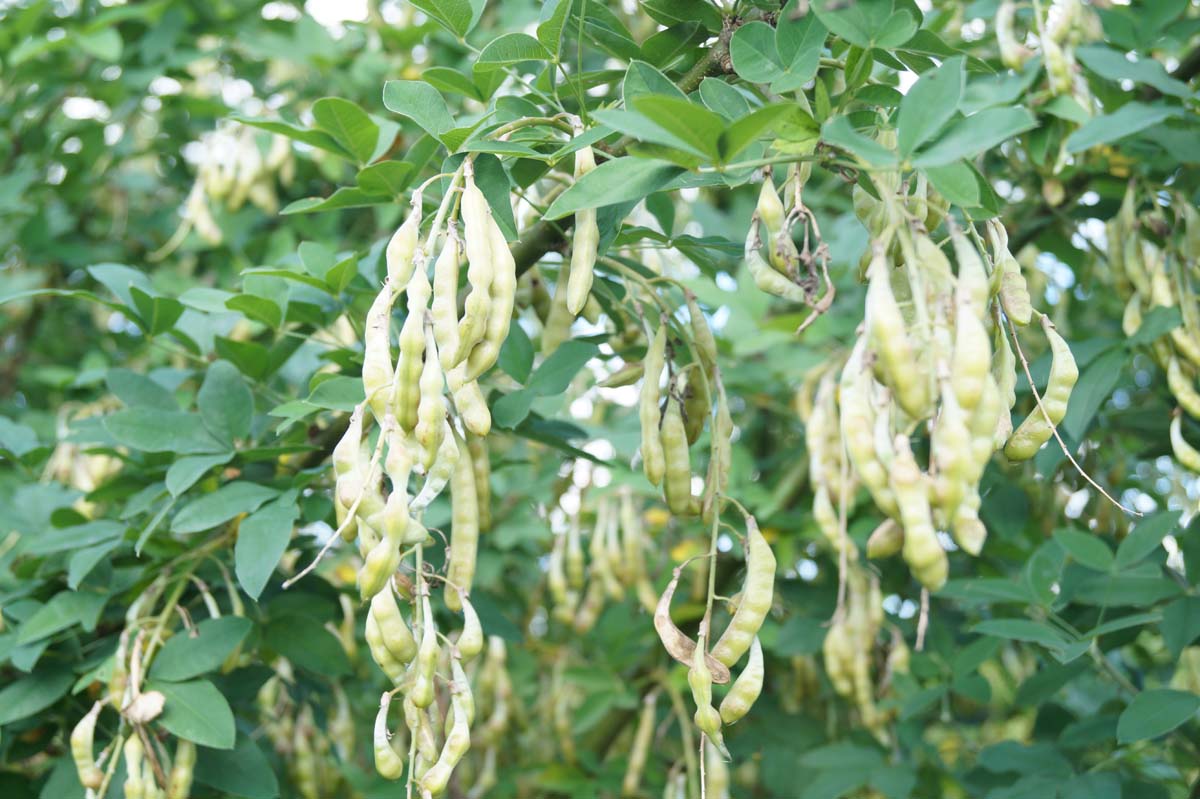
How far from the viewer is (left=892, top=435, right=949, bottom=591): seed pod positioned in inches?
34.8

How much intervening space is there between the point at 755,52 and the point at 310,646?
1.15 meters

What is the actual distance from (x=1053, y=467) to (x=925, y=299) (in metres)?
0.97

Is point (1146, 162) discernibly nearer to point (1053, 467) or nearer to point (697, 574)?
point (1053, 467)

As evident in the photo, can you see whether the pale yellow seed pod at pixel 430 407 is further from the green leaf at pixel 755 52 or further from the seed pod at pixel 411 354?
the green leaf at pixel 755 52

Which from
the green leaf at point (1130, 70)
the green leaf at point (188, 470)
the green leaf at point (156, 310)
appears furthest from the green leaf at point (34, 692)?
the green leaf at point (1130, 70)

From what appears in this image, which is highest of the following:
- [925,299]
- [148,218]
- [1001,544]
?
[925,299]

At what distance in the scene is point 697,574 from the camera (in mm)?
2855

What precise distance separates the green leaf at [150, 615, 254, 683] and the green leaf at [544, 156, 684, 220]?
0.84 meters

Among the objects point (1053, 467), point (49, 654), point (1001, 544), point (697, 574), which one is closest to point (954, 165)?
point (1053, 467)

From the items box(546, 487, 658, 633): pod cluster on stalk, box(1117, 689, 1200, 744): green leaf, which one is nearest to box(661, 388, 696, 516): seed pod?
box(1117, 689, 1200, 744): green leaf

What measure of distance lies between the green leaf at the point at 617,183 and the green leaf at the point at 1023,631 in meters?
0.88

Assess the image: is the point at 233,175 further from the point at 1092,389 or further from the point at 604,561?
the point at 1092,389

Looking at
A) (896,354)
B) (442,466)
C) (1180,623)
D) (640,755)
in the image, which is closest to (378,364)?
(442,466)

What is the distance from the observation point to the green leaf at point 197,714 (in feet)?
4.76
